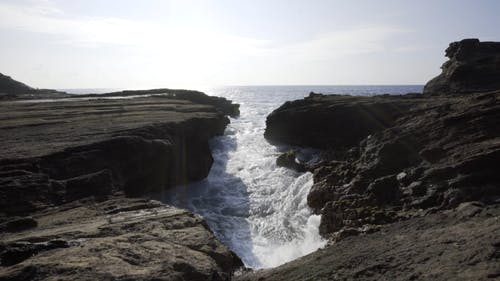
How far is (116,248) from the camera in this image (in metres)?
7.96

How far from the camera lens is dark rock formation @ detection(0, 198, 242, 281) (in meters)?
7.01

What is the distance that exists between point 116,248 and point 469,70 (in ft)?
127

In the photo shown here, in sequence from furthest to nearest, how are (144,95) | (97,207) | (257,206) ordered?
(144,95) < (257,206) < (97,207)

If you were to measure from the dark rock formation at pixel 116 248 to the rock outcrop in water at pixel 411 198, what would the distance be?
4.76 feet

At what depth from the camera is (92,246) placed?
7953mm

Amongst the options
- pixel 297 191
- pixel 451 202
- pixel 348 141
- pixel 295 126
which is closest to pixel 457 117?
pixel 451 202

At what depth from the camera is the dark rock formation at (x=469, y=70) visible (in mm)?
36594

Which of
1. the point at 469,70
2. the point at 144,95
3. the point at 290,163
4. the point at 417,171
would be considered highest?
the point at 469,70

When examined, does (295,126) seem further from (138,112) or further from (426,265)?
(426,265)

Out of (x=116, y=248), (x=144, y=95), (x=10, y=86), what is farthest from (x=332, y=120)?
(x=10, y=86)

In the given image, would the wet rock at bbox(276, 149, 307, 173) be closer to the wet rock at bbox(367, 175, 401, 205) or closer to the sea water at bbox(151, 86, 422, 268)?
the sea water at bbox(151, 86, 422, 268)

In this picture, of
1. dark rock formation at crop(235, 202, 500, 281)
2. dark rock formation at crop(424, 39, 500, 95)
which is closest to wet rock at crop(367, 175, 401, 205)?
dark rock formation at crop(235, 202, 500, 281)

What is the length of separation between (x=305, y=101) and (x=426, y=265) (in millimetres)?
31241

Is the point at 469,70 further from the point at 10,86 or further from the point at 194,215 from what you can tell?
the point at 10,86
